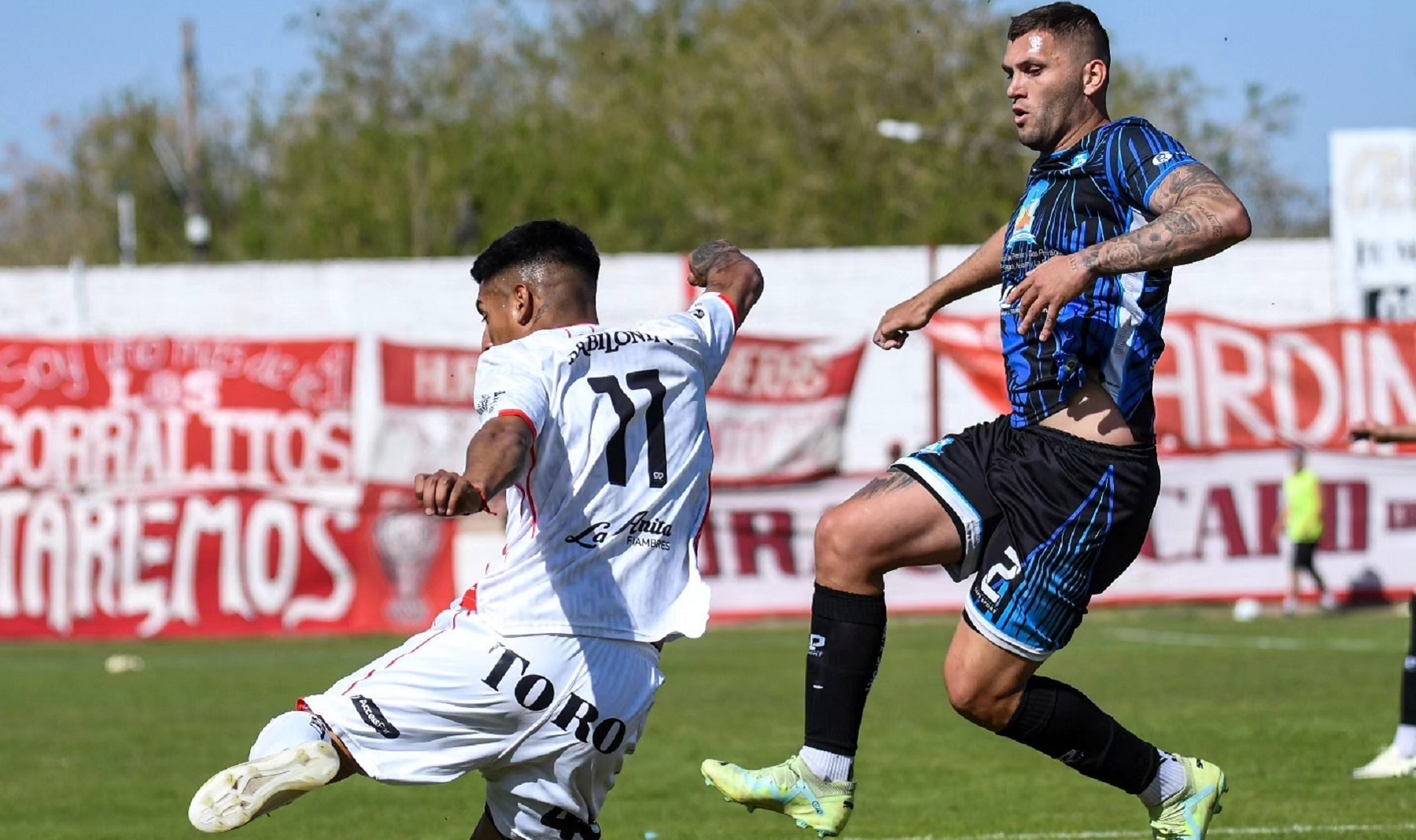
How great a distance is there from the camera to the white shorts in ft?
16.0

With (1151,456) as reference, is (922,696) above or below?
below

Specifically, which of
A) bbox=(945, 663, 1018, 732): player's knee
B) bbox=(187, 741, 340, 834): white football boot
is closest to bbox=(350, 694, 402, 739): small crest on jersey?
bbox=(187, 741, 340, 834): white football boot

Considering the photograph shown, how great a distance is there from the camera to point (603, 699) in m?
4.99

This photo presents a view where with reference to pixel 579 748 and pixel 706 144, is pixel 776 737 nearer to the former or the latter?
pixel 579 748

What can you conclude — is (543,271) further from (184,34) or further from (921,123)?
(184,34)

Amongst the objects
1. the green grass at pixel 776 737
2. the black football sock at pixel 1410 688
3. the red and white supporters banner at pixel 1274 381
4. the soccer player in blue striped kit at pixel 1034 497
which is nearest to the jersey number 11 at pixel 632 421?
the soccer player in blue striped kit at pixel 1034 497

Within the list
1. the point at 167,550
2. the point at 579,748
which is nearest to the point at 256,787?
the point at 579,748

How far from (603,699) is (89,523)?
16446 millimetres

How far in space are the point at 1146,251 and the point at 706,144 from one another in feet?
118

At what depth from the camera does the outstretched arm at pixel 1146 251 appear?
5.08m

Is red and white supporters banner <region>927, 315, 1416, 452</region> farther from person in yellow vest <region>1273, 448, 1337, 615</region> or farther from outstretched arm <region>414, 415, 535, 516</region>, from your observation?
outstretched arm <region>414, 415, 535, 516</region>

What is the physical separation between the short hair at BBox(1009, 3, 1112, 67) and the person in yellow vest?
16.0 meters

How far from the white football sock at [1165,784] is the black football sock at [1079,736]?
24mm

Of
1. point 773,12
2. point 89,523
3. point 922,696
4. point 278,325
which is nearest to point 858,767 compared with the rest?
point 922,696
